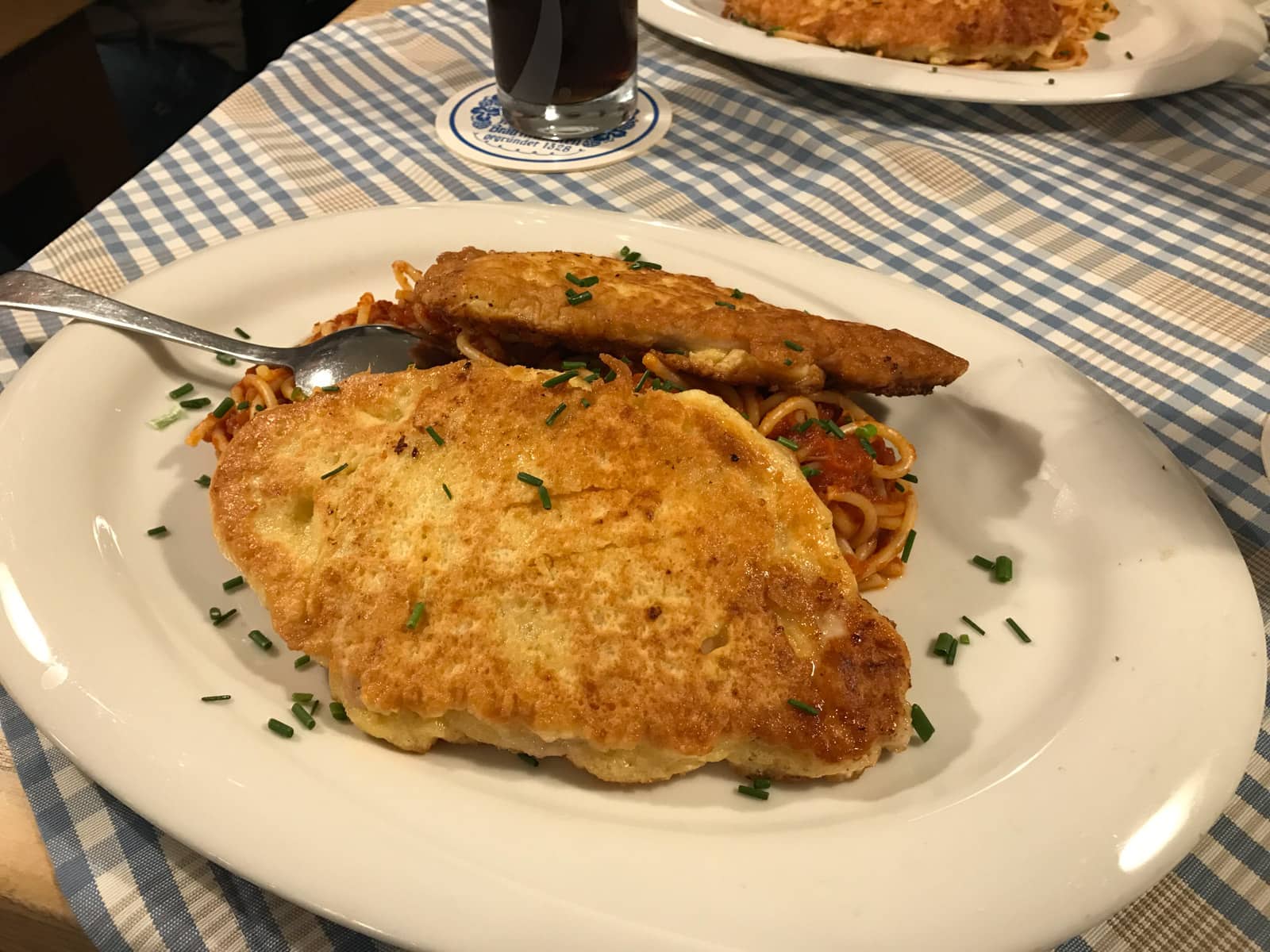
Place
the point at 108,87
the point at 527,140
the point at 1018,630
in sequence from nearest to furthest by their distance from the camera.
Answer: the point at 1018,630 < the point at 527,140 < the point at 108,87

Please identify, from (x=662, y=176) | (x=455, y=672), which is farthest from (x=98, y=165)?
(x=455, y=672)

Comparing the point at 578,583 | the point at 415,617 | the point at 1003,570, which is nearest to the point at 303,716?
the point at 415,617

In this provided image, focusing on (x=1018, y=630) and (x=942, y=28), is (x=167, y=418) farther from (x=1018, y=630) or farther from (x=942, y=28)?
(x=942, y=28)

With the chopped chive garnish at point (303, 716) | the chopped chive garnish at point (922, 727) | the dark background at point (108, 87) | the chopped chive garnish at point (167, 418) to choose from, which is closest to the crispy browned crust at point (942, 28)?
the chopped chive garnish at point (167, 418)

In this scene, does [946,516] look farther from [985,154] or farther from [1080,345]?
[985,154]

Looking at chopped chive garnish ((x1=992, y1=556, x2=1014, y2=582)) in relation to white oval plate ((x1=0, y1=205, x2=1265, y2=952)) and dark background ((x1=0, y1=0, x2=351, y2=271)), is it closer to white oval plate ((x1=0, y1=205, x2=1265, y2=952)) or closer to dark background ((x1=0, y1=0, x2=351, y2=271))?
white oval plate ((x1=0, y1=205, x2=1265, y2=952))

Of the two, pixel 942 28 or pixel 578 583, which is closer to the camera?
pixel 578 583
